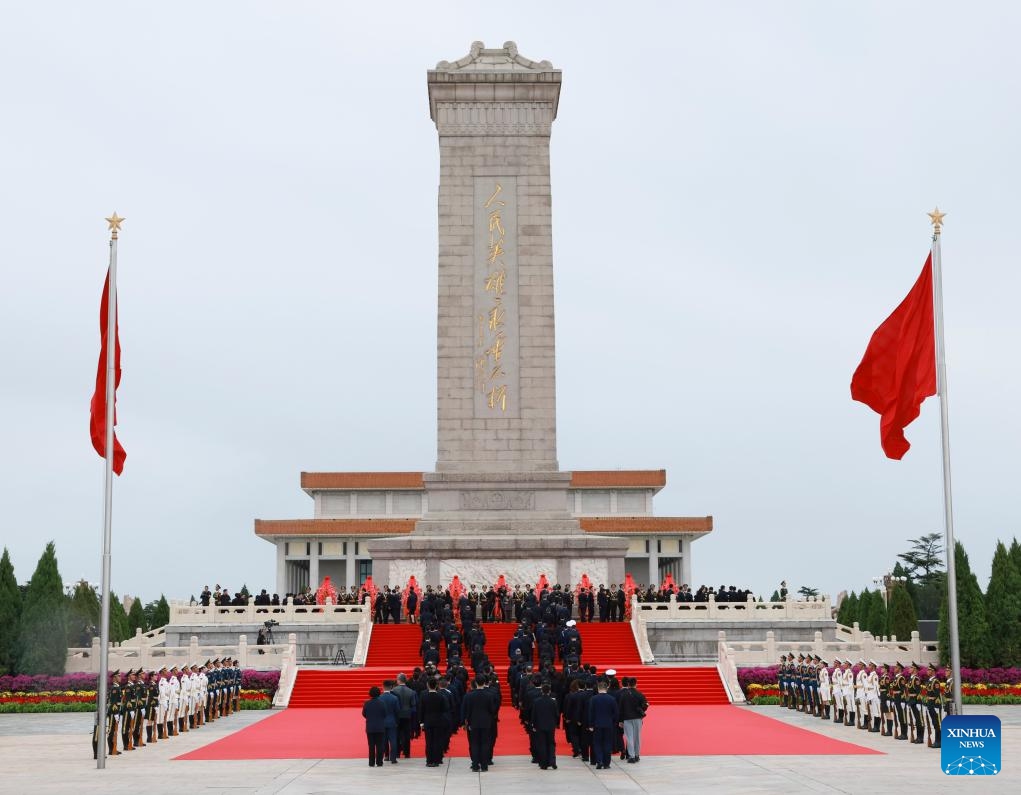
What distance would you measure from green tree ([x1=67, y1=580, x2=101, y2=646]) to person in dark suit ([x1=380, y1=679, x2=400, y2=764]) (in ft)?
55.4

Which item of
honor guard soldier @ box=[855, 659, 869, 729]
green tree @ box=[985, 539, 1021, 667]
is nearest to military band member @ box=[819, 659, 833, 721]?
honor guard soldier @ box=[855, 659, 869, 729]

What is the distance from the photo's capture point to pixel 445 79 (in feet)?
146

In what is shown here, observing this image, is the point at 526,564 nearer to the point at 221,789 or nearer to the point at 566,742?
the point at 566,742

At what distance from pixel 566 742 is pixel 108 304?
1041 centimetres

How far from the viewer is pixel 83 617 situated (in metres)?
40.1

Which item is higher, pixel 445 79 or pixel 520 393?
pixel 445 79

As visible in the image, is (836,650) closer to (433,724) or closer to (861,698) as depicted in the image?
(861,698)

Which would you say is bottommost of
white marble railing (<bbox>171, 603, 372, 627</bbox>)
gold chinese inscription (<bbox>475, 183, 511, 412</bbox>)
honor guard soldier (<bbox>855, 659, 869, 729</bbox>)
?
honor guard soldier (<bbox>855, 659, 869, 729</bbox>)

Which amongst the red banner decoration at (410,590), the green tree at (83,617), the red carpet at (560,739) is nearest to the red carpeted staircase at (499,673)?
the red carpet at (560,739)

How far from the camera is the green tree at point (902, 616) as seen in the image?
42.0 metres

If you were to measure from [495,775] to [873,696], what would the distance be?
29.3 feet

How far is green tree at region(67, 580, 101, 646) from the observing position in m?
34.0

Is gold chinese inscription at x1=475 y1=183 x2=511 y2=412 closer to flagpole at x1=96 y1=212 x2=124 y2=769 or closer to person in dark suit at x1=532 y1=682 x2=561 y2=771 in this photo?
flagpole at x1=96 y1=212 x2=124 y2=769

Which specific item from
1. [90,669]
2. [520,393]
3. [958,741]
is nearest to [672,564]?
[520,393]
